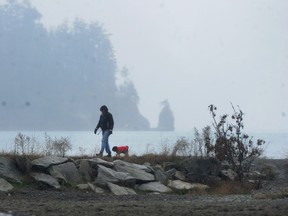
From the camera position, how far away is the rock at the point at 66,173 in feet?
60.9

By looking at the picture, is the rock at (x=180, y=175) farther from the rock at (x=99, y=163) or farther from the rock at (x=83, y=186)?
the rock at (x=83, y=186)

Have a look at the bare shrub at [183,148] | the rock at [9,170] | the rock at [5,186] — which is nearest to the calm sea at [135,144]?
the bare shrub at [183,148]

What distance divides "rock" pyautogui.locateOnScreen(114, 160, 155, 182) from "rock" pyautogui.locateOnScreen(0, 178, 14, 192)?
405 cm

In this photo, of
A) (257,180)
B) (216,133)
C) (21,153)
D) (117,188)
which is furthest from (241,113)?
(21,153)

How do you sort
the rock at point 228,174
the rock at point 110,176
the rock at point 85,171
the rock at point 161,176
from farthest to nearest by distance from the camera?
the rock at point 228,174
the rock at point 161,176
the rock at point 85,171
the rock at point 110,176

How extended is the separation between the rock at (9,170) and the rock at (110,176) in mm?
2437

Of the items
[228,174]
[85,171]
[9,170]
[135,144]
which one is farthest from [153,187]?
[135,144]

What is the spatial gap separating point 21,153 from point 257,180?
331 inches

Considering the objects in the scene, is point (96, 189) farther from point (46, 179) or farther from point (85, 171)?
point (46, 179)

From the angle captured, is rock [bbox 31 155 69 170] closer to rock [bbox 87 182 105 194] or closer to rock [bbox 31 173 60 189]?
rock [bbox 31 173 60 189]

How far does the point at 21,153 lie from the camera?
19875 millimetres

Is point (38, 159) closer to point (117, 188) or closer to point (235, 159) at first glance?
point (117, 188)

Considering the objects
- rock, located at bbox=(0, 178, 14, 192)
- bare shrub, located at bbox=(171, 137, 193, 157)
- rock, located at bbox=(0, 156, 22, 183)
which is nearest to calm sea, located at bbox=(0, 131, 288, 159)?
bare shrub, located at bbox=(171, 137, 193, 157)

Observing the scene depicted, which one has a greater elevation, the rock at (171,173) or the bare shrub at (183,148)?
the bare shrub at (183,148)
